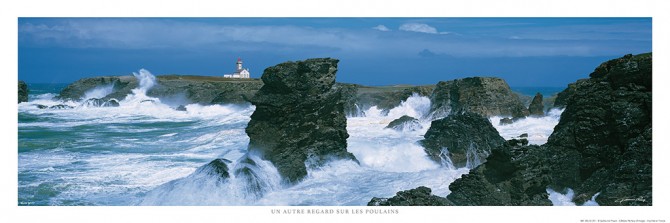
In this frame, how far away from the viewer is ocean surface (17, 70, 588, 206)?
13.8m

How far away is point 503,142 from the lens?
48.5 ft

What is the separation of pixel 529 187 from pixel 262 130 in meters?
6.40

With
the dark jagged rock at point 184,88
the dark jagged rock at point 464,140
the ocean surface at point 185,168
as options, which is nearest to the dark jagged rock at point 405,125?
the ocean surface at point 185,168

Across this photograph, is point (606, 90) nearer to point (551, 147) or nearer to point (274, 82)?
point (551, 147)

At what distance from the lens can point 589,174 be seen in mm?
13133

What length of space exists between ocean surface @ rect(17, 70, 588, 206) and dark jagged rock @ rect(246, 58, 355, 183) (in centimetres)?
45

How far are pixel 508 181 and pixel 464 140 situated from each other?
5950 millimetres

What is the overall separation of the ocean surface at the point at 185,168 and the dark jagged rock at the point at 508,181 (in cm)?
86

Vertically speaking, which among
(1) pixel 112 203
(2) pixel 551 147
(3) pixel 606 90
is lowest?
(1) pixel 112 203

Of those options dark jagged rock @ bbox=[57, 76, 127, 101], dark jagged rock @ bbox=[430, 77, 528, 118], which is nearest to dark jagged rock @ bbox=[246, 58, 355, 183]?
dark jagged rock @ bbox=[430, 77, 528, 118]

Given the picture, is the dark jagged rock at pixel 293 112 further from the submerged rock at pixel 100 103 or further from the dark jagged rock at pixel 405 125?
the submerged rock at pixel 100 103

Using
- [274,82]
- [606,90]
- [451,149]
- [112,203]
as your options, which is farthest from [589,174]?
[112,203]

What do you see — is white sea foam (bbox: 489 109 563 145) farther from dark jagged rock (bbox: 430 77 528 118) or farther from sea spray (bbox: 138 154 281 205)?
sea spray (bbox: 138 154 281 205)

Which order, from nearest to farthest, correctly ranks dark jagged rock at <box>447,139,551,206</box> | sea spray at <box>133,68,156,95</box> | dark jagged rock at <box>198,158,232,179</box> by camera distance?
dark jagged rock at <box>447,139,551,206</box> → dark jagged rock at <box>198,158,232,179</box> → sea spray at <box>133,68,156,95</box>
